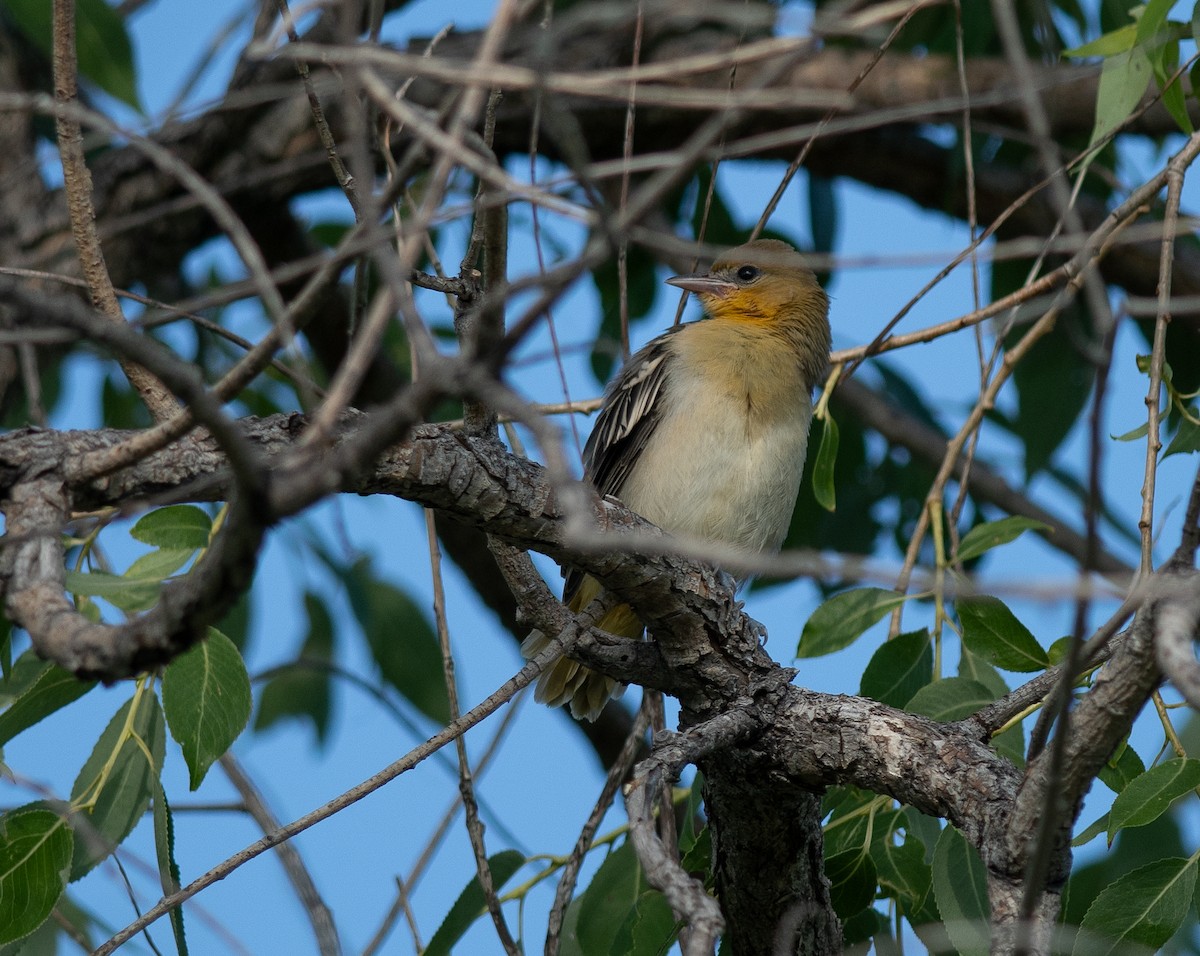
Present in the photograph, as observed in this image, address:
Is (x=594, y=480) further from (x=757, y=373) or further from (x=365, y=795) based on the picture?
(x=365, y=795)

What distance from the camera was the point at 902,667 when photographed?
3.66 metres

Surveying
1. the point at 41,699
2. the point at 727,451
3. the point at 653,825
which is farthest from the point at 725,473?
the point at 653,825

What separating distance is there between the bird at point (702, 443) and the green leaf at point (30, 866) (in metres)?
1.84

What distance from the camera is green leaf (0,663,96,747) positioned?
3.20m

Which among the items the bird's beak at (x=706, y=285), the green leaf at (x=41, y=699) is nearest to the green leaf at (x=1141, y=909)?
the green leaf at (x=41, y=699)

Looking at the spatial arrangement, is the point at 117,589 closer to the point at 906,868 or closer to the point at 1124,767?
the point at 906,868

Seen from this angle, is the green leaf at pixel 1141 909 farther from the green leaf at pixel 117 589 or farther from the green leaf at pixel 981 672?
the green leaf at pixel 117 589

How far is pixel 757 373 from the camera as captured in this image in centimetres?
486

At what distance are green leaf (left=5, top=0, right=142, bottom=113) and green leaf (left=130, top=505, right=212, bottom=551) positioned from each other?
208 centimetres

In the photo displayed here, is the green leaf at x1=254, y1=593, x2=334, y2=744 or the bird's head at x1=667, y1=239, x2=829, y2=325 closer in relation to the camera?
the bird's head at x1=667, y1=239, x2=829, y2=325

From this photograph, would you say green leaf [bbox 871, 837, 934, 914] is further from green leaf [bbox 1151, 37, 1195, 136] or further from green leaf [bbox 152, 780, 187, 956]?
green leaf [bbox 1151, 37, 1195, 136]

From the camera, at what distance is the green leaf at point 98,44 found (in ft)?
15.1

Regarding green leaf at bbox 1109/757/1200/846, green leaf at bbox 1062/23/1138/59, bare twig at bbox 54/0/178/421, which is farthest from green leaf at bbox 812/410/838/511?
bare twig at bbox 54/0/178/421

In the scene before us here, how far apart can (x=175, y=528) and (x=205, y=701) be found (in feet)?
1.40
